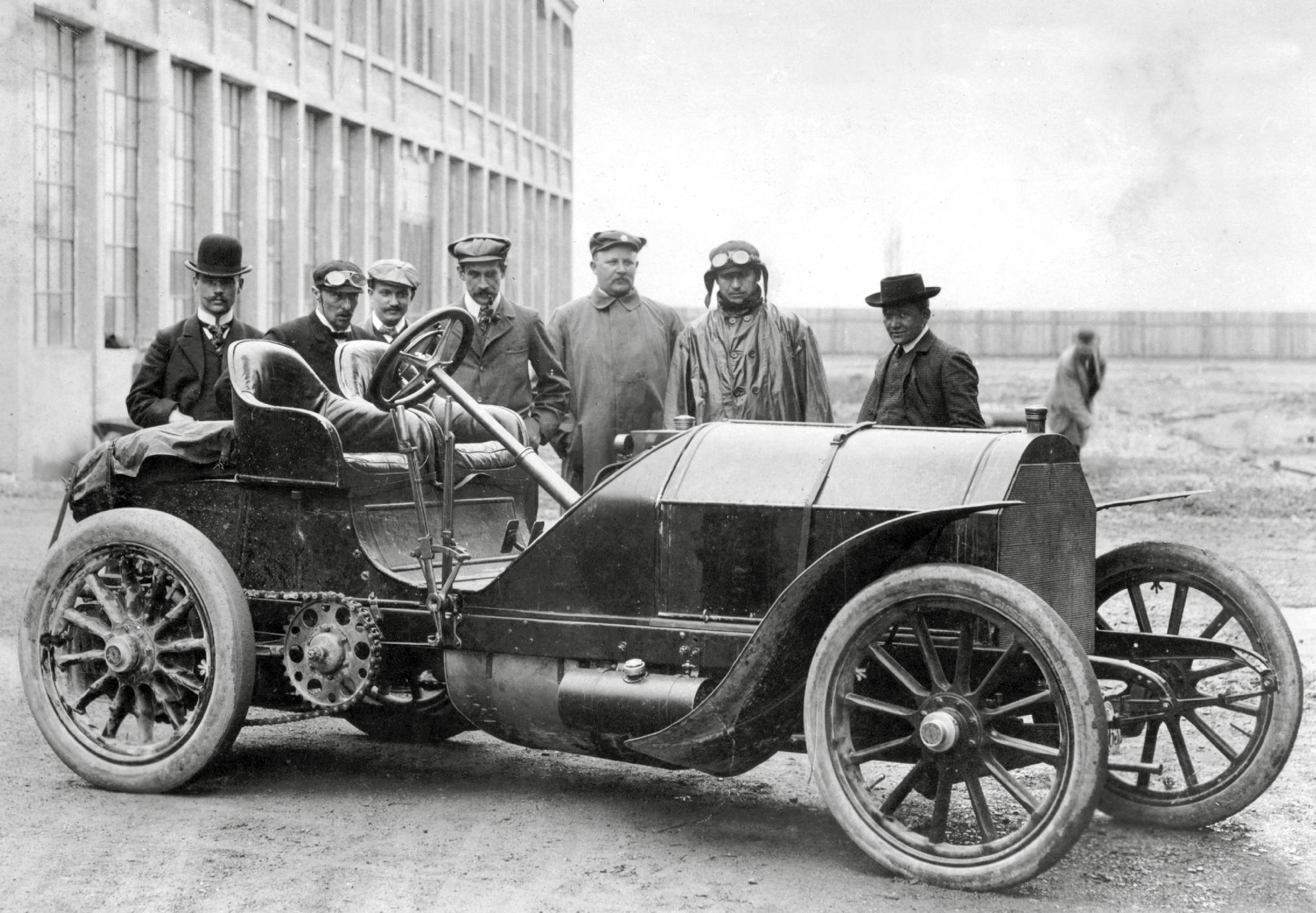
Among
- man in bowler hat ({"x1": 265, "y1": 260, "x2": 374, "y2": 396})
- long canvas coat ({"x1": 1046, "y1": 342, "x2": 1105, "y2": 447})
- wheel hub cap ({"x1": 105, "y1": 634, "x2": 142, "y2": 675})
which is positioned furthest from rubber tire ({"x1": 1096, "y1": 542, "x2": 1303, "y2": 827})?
long canvas coat ({"x1": 1046, "y1": 342, "x2": 1105, "y2": 447})

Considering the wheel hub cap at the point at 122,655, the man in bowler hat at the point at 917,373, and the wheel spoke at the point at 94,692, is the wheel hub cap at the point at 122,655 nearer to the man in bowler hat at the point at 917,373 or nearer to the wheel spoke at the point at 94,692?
the wheel spoke at the point at 94,692

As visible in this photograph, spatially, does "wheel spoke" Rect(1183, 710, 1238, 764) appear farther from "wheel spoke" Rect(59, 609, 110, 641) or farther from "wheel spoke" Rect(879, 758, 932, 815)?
"wheel spoke" Rect(59, 609, 110, 641)

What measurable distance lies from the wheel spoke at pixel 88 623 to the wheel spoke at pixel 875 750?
97.2 inches

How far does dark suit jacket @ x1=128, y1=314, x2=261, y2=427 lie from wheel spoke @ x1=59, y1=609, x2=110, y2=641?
2.04 m

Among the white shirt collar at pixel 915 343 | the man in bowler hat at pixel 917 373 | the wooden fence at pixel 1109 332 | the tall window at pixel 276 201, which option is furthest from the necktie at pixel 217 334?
the wooden fence at pixel 1109 332

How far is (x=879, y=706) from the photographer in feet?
12.8

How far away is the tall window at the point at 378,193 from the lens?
2509 cm

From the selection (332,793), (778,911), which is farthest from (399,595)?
(778,911)

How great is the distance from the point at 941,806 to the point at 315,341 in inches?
161

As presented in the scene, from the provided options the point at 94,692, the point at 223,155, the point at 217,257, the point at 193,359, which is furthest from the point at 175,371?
the point at 223,155

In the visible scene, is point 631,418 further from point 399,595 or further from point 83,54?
point 83,54

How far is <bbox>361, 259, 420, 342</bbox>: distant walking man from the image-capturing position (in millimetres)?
6871

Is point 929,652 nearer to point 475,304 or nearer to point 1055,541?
point 1055,541

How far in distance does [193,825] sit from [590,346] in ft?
11.9
